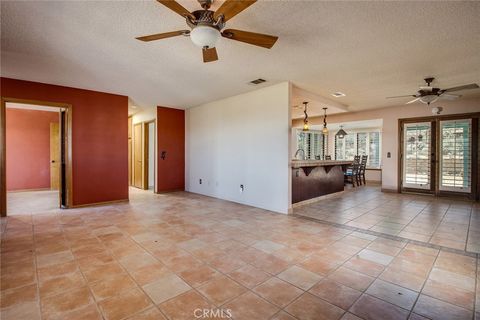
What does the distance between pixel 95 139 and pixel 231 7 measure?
15.5 ft

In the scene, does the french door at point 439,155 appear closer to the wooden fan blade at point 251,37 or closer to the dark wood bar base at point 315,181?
the dark wood bar base at point 315,181

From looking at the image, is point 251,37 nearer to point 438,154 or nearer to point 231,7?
point 231,7

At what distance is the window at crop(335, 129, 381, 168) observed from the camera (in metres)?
9.96

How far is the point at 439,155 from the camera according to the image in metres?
6.29

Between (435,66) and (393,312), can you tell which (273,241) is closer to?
(393,312)

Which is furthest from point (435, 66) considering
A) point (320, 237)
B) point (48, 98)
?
point (48, 98)

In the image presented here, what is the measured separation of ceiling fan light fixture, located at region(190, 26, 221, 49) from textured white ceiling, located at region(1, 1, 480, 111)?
1.33ft

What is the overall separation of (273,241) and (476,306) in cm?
191

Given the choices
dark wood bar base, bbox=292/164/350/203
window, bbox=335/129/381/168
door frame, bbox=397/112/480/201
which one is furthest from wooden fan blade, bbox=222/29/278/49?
window, bbox=335/129/381/168

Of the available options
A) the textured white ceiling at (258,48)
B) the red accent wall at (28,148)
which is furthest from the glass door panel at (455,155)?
the red accent wall at (28,148)

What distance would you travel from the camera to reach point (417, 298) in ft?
6.24

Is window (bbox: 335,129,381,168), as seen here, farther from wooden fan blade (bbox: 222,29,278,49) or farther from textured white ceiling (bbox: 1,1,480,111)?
wooden fan blade (bbox: 222,29,278,49)

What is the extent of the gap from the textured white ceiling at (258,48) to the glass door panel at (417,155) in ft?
7.23

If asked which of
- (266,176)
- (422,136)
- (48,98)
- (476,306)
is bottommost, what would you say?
(476,306)
